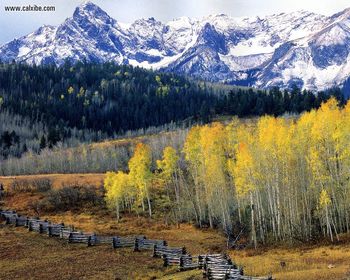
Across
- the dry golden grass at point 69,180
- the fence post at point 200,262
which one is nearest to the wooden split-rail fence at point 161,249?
the fence post at point 200,262

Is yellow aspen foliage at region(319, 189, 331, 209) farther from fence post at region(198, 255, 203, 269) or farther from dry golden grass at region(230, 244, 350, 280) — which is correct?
fence post at region(198, 255, 203, 269)

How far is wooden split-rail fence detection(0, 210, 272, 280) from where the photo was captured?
37.9 m

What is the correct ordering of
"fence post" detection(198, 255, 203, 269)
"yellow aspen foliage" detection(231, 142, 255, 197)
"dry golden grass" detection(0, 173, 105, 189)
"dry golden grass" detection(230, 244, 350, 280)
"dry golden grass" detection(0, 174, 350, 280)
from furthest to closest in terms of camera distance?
1. "dry golden grass" detection(0, 173, 105, 189)
2. "yellow aspen foliage" detection(231, 142, 255, 197)
3. "fence post" detection(198, 255, 203, 269)
4. "dry golden grass" detection(0, 174, 350, 280)
5. "dry golden grass" detection(230, 244, 350, 280)

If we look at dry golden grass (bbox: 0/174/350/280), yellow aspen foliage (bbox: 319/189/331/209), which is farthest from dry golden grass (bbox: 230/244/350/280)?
yellow aspen foliage (bbox: 319/189/331/209)

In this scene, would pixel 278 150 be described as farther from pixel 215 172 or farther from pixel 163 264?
pixel 163 264

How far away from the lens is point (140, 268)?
4591cm

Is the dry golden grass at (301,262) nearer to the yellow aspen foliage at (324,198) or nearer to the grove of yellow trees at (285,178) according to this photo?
the grove of yellow trees at (285,178)

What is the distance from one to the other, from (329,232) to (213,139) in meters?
23.0

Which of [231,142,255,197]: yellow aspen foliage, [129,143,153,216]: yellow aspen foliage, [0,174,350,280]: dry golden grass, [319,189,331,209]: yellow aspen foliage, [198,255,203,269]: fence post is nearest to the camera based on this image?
[0,174,350,280]: dry golden grass

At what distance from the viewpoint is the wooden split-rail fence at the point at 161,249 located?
124ft

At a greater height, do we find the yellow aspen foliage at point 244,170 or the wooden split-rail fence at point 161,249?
the yellow aspen foliage at point 244,170

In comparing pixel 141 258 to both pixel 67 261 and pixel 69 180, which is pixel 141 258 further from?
pixel 69 180

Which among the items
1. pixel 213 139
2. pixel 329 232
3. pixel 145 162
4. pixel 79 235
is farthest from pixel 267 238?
pixel 145 162

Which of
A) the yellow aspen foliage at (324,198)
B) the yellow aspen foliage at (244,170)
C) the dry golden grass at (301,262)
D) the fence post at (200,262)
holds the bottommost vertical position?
the dry golden grass at (301,262)
